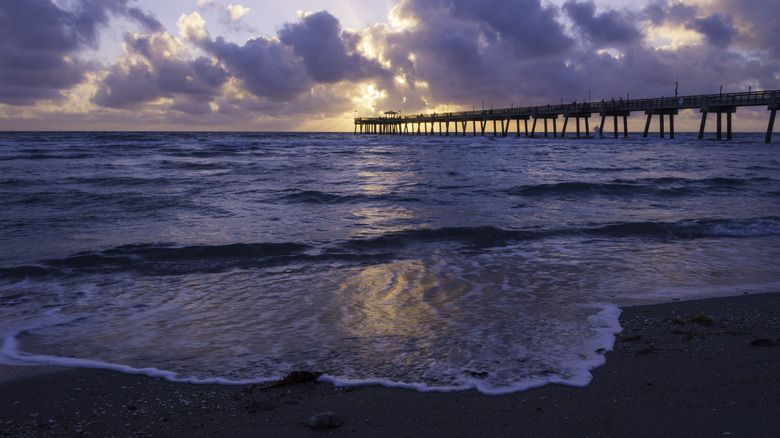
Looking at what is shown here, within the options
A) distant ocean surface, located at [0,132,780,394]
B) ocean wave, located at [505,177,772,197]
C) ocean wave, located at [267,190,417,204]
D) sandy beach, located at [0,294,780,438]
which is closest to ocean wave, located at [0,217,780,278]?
distant ocean surface, located at [0,132,780,394]

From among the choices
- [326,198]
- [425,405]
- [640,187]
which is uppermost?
[640,187]

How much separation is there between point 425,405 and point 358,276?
3105mm

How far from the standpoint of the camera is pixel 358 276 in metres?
5.76

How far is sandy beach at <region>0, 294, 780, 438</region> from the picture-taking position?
247cm

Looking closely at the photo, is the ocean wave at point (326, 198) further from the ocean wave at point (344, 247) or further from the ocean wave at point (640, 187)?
the ocean wave at point (344, 247)

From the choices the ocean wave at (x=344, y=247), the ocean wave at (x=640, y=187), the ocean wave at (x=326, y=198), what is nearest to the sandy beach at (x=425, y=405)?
the ocean wave at (x=344, y=247)

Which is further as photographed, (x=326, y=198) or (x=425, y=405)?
(x=326, y=198)

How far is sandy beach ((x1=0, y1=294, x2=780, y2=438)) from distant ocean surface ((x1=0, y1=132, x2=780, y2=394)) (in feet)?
0.61

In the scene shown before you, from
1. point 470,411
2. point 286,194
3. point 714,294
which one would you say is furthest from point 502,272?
point 286,194

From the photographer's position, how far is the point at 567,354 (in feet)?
11.2

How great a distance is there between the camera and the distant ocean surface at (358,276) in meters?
3.47

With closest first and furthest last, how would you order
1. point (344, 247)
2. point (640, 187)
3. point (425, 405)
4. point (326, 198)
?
1. point (425, 405)
2. point (344, 247)
3. point (326, 198)
4. point (640, 187)

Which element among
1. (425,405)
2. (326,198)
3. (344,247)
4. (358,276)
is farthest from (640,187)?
Result: (425,405)

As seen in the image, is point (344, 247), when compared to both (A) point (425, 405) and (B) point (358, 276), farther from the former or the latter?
(A) point (425, 405)
